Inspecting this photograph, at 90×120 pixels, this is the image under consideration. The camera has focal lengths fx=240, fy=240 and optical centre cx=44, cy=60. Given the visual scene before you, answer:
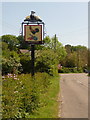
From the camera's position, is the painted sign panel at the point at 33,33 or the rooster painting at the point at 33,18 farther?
the rooster painting at the point at 33,18

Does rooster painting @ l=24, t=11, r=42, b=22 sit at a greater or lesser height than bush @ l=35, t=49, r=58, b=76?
greater

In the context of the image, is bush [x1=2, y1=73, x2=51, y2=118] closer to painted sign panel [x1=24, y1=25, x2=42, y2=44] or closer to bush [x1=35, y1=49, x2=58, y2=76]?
painted sign panel [x1=24, y1=25, x2=42, y2=44]

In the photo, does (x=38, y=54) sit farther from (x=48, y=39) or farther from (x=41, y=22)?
(x=48, y=39)

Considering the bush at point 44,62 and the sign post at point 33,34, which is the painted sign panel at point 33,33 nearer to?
the sign post at point 33,34

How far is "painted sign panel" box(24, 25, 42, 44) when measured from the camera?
54.5 feet

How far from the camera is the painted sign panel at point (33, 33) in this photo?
16.6 m

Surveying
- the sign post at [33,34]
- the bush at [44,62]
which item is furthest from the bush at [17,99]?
the bush at [44,62]

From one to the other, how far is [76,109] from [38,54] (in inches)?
748

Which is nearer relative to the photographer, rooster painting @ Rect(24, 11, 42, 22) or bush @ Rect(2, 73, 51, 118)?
bush @ Rect(2, 73, 51, 118)

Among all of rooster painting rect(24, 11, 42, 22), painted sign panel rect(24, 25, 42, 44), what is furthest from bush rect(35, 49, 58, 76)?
painted sign panel rect(24, 25, 42, 44)

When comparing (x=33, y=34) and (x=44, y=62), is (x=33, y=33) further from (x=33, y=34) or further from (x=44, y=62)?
(x=44, y=62)

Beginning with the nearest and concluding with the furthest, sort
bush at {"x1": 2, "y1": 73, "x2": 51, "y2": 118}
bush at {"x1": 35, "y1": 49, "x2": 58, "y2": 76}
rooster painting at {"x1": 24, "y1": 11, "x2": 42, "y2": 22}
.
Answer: bush at {"x1": 2, "y1": 73, "x2": 51, "y2": 118} < rooster painting at {"x1": 24, "y1": 11, "x2": 42, "y2": 22} < bush at {"x1": 35, "y1": 49, "x2": 58, "y2": 76}

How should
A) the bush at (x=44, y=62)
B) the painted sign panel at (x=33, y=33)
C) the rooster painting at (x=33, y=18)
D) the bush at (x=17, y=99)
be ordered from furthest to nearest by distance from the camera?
the bush at (x=44, y=62)
the rooster painting at (x=33, y=18)
the painted sign panel at (x=33, y=33)
the bush at (x=17, y=99)

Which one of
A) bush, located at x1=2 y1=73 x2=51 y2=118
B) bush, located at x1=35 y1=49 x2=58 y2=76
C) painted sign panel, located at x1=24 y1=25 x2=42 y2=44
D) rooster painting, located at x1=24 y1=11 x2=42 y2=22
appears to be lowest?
bush, located at x1=2 y1=73 x2=51 y2=118
